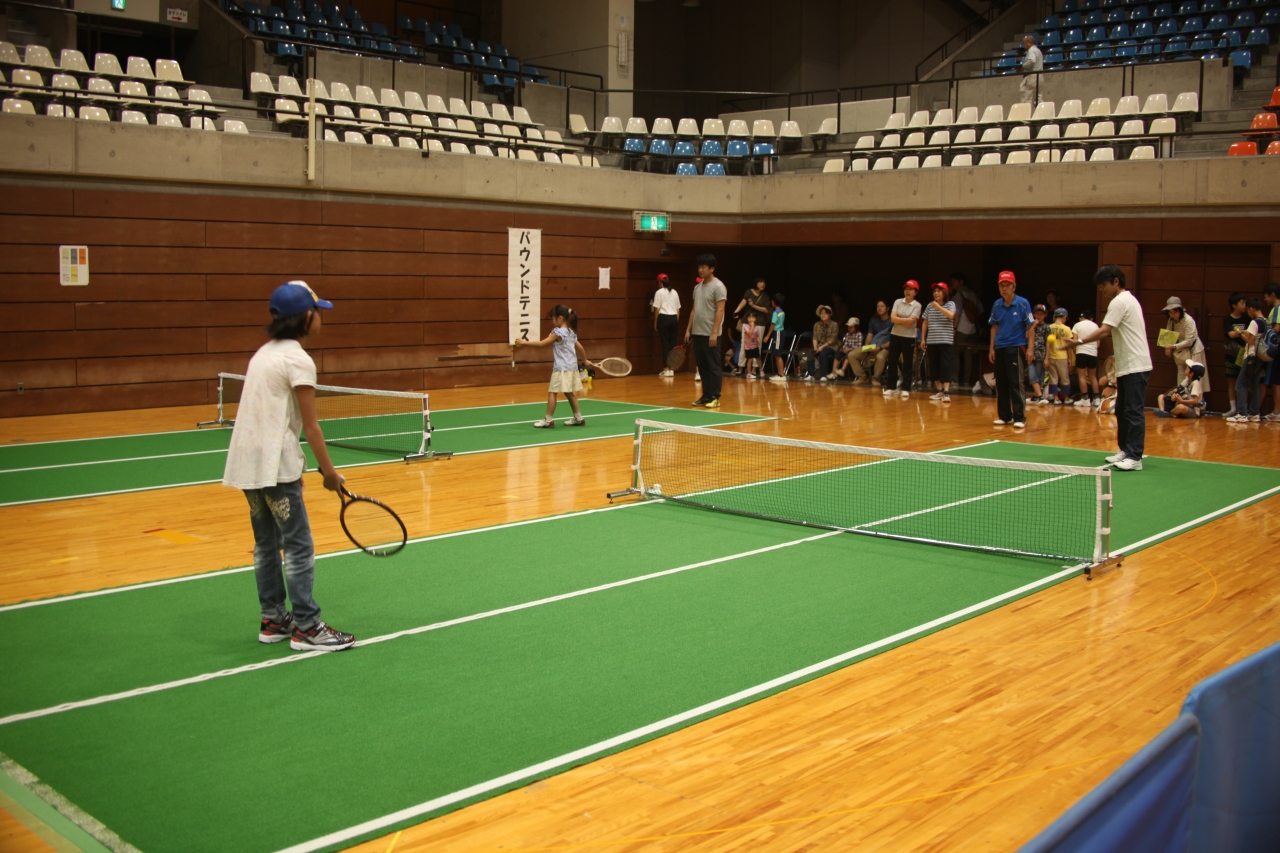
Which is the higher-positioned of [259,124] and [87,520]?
[259,124]

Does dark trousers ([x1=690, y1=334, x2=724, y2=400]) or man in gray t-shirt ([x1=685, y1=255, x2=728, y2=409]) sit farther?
dark trousers ([x1=690, y1=334, x2=724, y2=400])

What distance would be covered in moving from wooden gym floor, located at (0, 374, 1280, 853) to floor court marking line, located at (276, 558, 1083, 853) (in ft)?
0.28

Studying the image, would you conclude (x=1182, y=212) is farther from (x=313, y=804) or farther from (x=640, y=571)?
(x=313, y=804)

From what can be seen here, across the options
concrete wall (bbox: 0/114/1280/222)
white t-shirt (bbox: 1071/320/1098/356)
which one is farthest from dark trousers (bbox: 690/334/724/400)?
white t-shirt (bbox: 1071/320/1098/356)

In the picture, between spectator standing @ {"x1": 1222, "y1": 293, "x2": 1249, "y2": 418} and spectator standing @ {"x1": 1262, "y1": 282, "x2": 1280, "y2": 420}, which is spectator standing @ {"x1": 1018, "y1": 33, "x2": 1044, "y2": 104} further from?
spectator standing @ {"x1": 1262, "y1": 282, "x2": 1280, "y2": 420}

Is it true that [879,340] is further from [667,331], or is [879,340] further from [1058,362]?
[667,331]

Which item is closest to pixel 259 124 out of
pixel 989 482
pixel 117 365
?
pixel 117 365

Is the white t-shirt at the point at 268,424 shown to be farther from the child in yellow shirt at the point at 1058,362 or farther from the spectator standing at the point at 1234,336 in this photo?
the child in yellow shirt at the point at 1058,362

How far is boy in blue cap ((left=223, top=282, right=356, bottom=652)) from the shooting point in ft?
18.7

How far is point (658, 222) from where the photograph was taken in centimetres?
2305

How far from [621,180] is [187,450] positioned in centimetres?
1207

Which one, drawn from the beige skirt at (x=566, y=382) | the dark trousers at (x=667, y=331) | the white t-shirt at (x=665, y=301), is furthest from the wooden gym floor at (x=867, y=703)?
the dark trousers at (x=667, y=331)

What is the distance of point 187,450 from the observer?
43.2 feet

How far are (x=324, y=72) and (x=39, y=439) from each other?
1117cm
